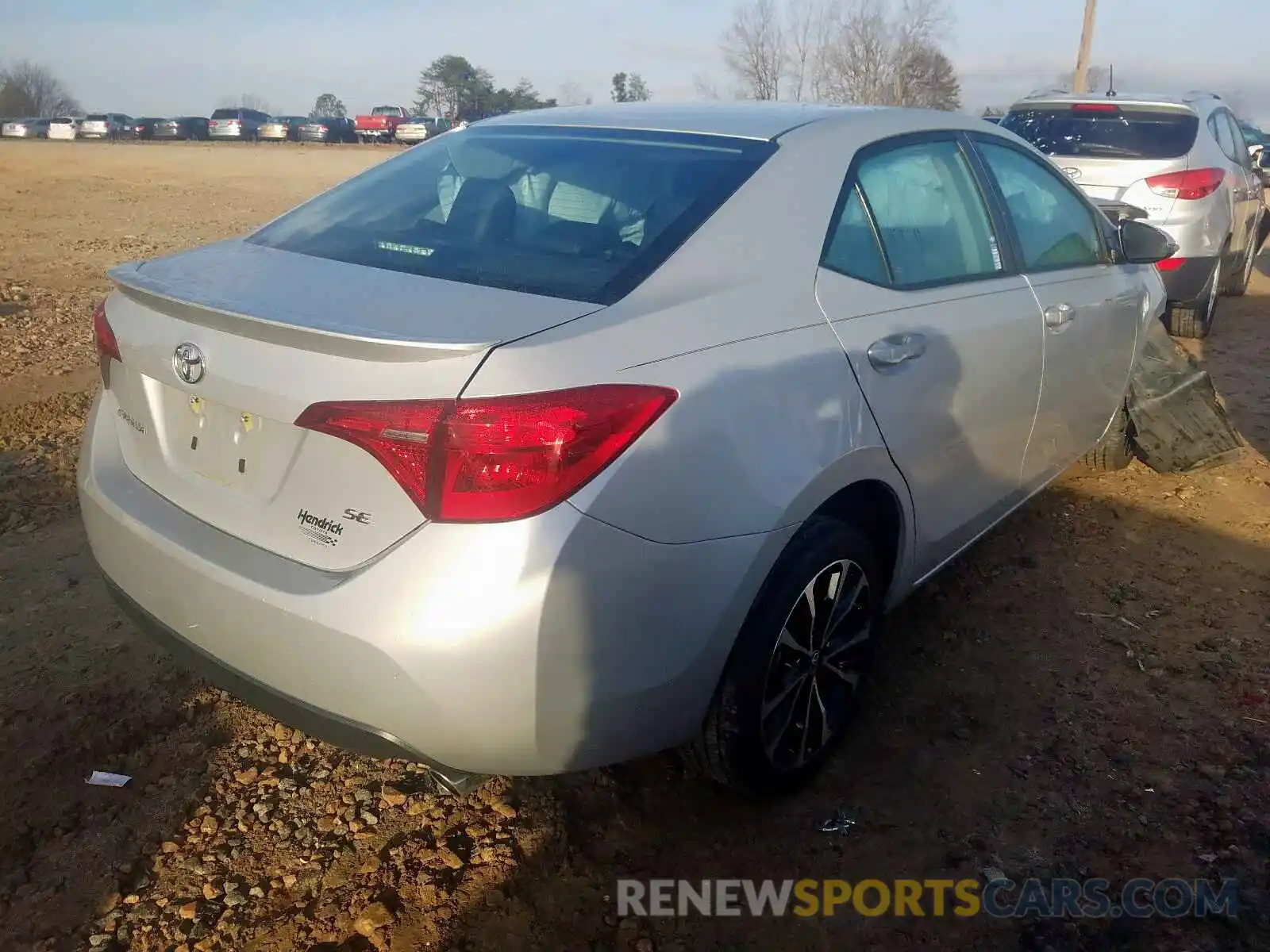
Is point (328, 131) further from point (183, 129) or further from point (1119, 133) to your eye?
point (1119, 133)

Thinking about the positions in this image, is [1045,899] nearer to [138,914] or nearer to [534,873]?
[534,873]

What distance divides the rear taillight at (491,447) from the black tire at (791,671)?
2.16ft

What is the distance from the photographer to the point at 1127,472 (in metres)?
5.16

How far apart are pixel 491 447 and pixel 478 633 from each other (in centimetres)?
34

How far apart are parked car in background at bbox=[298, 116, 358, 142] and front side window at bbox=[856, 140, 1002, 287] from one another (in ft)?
179

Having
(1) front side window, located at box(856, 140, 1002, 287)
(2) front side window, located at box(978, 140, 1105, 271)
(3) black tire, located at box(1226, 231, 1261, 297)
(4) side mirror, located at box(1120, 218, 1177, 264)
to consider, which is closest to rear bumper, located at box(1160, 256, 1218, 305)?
(3) black tire, located at box(1226, 231, 1261, 297)

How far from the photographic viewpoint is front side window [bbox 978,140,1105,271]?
3453 millimetres

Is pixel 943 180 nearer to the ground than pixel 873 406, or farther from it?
farther from it

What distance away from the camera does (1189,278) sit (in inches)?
283

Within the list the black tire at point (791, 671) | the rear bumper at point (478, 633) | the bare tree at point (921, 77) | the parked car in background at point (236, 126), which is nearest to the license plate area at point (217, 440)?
the rear bumper at point (478, 633)

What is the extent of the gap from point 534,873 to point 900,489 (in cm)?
135

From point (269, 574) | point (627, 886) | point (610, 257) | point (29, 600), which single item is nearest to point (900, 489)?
point (610, 257)

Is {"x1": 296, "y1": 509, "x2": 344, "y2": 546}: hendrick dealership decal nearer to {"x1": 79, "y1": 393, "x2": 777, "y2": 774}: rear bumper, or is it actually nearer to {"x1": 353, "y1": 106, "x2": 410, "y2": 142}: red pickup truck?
{"x1": 79, "y1": 393, "x2": 777, "y2": 774}: rear bumper
